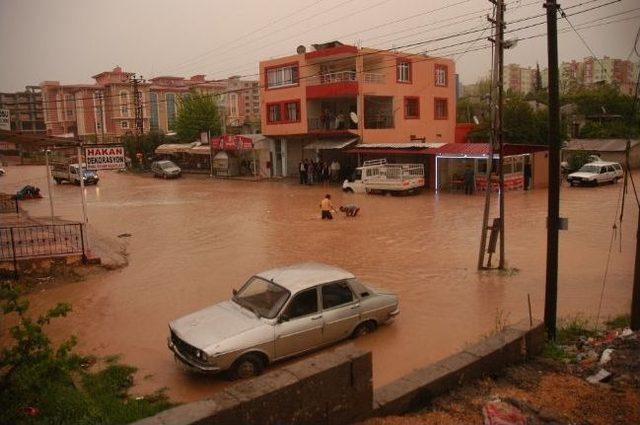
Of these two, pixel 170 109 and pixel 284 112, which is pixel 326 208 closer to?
pixel 284 112

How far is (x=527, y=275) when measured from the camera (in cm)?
1412

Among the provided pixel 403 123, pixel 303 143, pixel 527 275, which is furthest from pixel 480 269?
pixel 303 143

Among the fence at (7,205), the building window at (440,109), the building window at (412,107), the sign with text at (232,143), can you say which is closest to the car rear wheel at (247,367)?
the fence at (7,205)

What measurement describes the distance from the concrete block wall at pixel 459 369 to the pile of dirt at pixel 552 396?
0.10 m

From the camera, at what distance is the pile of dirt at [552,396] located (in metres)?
5.36

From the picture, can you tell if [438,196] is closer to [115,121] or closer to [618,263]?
[618,263]

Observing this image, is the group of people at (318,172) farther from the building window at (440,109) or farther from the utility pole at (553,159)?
the utility pole at (553,159)

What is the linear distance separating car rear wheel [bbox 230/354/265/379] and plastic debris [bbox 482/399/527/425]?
3746 mm

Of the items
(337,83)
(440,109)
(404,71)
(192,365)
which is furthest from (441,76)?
(192,365)

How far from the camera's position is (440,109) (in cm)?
4472

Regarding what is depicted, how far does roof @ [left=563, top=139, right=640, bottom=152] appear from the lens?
41000 mm

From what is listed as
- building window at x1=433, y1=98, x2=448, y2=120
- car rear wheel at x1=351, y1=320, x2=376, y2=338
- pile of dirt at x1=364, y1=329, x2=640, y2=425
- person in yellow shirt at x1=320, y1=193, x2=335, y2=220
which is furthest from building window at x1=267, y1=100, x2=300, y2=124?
pile of dirt at x1=364, y1=329, x2=640, y2=425

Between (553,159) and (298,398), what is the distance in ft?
21.3

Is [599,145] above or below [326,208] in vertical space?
above
